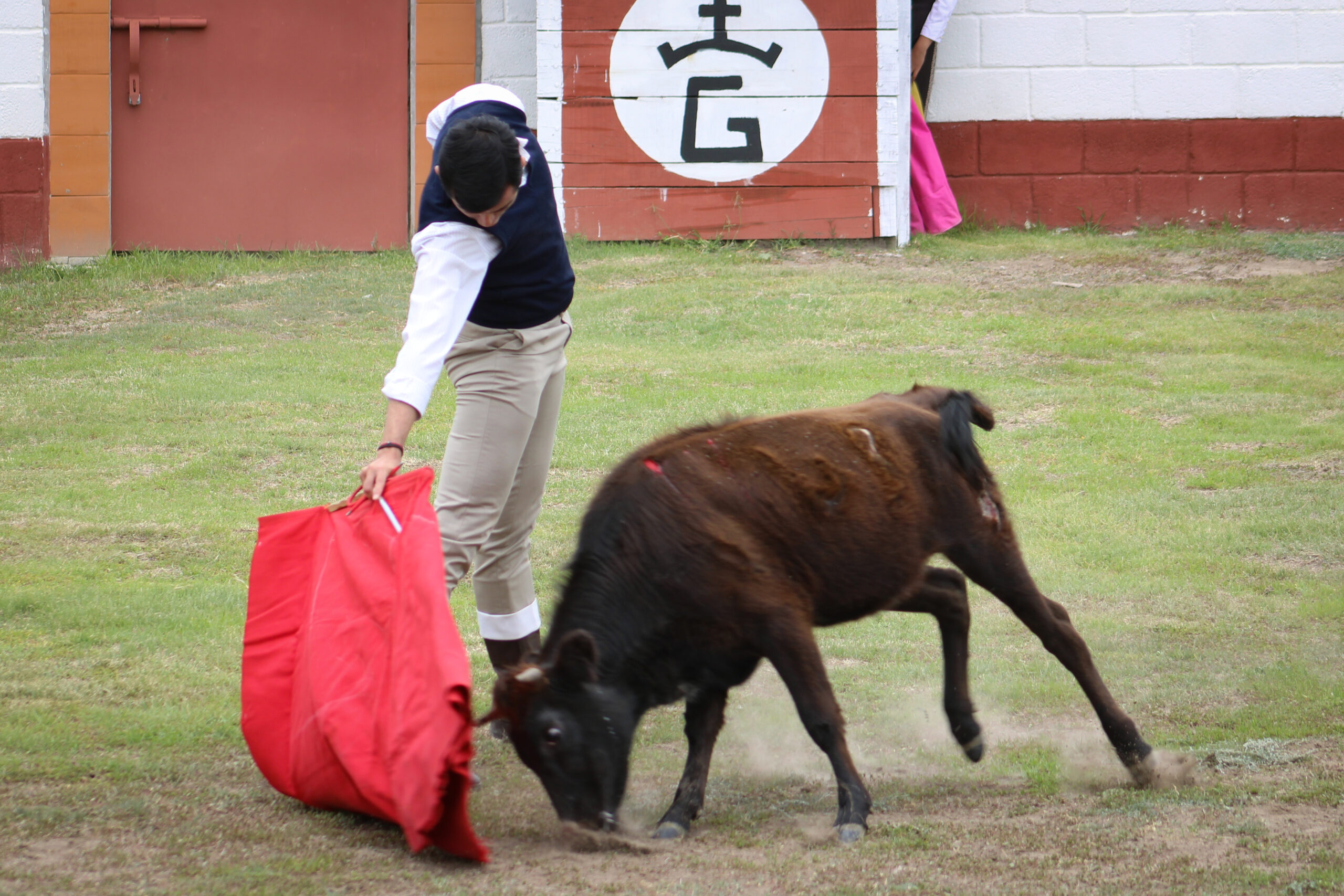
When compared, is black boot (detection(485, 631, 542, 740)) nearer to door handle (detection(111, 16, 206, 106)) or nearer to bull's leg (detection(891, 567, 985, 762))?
→ bull's leg (detection(891, 567, 985, 762))

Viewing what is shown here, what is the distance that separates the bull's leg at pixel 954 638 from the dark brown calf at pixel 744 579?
12 millimetres

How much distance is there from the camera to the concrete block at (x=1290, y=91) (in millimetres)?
12453

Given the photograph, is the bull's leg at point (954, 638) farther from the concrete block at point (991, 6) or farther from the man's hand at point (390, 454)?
the concrete block at point (991, 6)

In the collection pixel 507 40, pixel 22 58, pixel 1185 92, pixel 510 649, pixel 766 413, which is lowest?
pixel 510 649

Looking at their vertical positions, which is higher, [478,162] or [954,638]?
[478,162]

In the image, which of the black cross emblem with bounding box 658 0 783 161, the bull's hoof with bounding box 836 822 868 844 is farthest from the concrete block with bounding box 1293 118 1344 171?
the bull's hoof with bounding box 836 822 868 844

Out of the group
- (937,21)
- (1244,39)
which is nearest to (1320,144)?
(1244,39)

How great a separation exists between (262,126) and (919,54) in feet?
19.0

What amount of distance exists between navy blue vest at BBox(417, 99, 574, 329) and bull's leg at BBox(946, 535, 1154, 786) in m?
1.48

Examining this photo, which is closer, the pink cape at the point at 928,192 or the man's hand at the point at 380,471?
the man's hand at the point at 380,471

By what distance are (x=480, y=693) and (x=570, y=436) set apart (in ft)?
11.0

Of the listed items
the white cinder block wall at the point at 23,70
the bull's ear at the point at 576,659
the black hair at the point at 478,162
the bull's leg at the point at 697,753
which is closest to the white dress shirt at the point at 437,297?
the black hair at the point at 478,162

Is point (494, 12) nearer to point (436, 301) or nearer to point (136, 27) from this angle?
point (136, 27)

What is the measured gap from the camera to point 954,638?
179 inches
